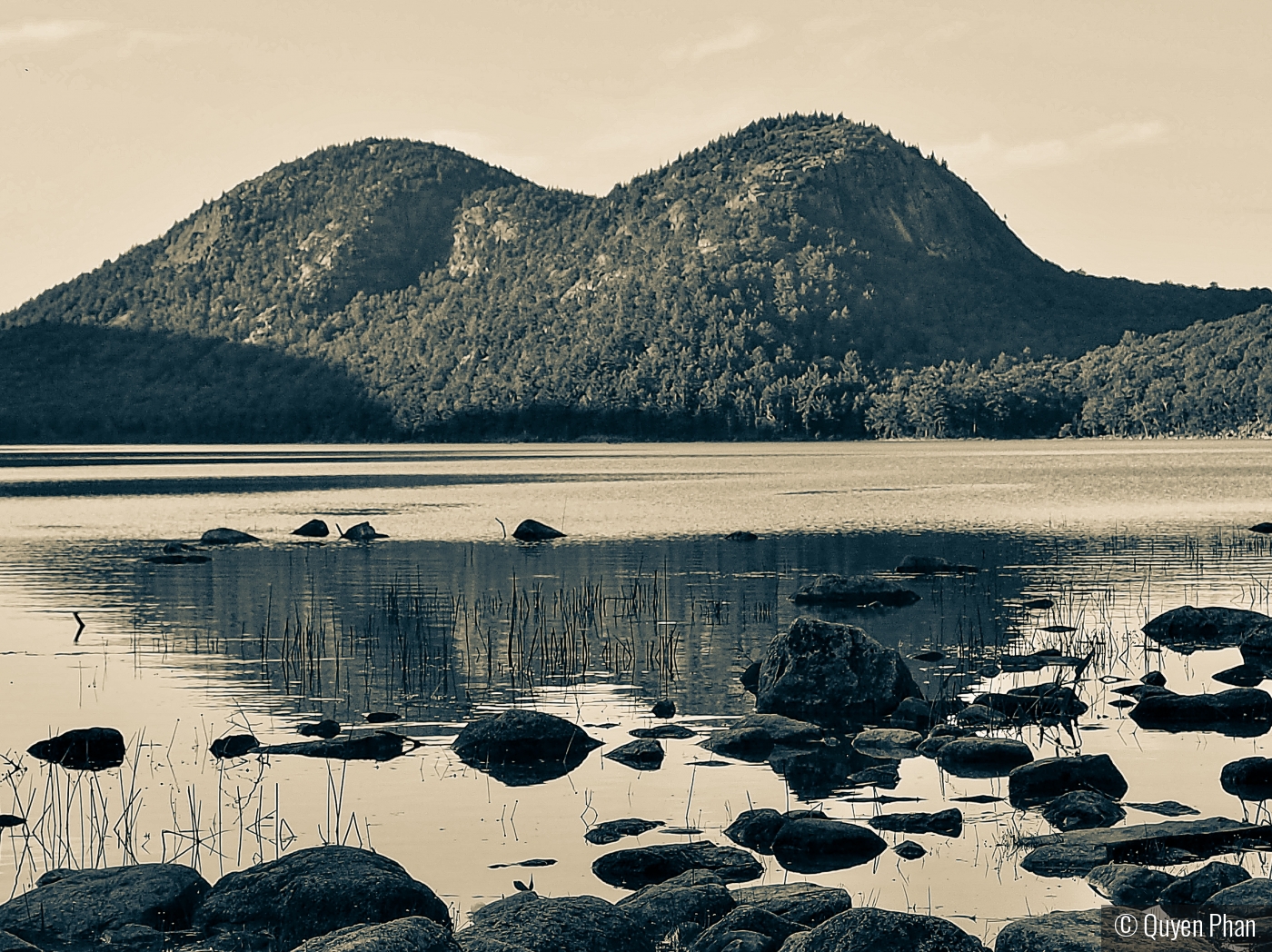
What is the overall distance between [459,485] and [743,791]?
101 meters

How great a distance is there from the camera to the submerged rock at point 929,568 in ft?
147

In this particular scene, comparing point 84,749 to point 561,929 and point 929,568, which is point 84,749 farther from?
point 929,568

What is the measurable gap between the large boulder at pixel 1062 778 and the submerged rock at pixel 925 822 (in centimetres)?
143

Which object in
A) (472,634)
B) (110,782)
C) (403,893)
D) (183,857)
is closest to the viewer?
(403,893)

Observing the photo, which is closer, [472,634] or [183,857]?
[183,857]

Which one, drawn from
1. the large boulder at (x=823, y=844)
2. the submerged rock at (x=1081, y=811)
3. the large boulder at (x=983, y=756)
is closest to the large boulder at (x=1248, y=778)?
the submerged rock at (x=1081, y=811)

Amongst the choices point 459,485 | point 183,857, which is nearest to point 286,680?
point 183,857

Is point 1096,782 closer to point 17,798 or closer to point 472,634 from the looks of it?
point 17,798

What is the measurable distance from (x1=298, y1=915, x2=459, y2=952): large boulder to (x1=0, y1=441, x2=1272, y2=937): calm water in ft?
10.6

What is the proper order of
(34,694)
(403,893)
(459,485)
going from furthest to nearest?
1. (459,485)
2. (34,694)
3. (403,893)

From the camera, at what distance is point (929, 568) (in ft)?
148

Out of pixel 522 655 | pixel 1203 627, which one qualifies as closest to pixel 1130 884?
pixel 522 655

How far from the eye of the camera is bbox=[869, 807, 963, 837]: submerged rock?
50.6 feet

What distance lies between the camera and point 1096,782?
671 inches
